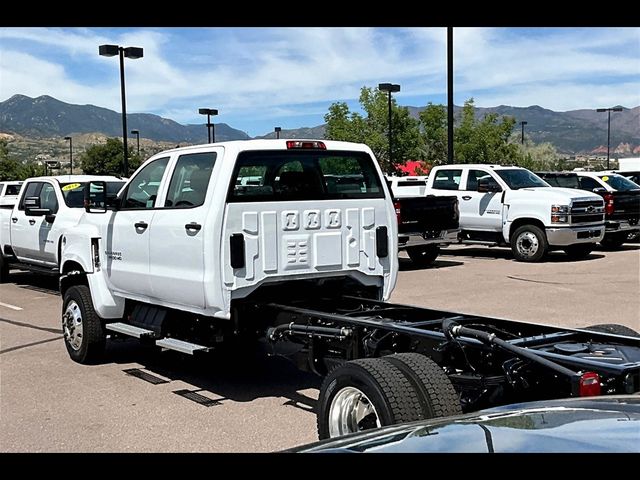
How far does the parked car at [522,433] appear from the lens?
8.88 feet

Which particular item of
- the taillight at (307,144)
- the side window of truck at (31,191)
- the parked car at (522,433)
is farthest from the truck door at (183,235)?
the side window of truck at (31,191)

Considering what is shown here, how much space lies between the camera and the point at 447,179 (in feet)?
61.9

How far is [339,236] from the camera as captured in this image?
7.01 metres

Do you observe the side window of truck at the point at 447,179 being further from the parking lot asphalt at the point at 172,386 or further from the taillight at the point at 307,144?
the taillight at the point at 307,144

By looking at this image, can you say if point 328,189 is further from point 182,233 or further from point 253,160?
point 182,233

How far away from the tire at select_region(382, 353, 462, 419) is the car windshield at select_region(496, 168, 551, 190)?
13.4m

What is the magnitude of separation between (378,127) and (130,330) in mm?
38711

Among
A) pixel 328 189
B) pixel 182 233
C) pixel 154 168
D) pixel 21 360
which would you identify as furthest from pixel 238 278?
pixel 21 360

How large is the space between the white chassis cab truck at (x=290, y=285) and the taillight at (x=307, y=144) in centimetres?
1

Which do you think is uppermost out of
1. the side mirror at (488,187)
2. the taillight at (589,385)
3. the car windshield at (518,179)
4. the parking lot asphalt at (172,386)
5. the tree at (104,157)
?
the tree at (104,157)

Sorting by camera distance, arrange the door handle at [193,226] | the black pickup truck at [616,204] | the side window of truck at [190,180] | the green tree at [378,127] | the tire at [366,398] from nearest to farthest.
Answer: the tire at [366,398] < the door handle at [193,226] < the side window of truck at [190,180] < the black pickup truck at [616,204] < the green tree at [378,127]

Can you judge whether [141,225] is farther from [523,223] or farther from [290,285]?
[523,223]
